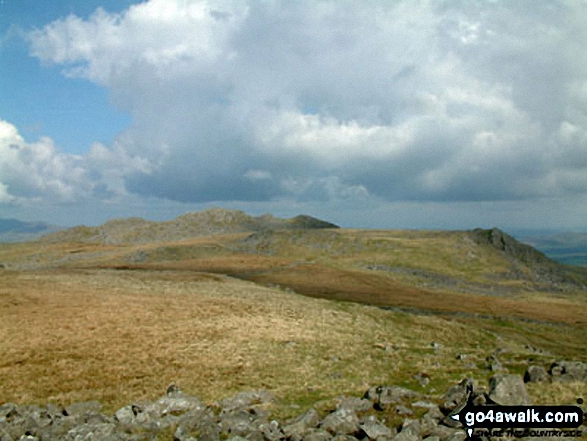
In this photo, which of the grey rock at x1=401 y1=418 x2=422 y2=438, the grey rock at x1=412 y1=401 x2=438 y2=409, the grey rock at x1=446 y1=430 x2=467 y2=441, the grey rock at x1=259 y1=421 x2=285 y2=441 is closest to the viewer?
the grey rock at x1=446 y1=430 x2=467 y2=441

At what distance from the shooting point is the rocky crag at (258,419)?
1947 cm

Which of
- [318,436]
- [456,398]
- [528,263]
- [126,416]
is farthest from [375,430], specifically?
[528,263]

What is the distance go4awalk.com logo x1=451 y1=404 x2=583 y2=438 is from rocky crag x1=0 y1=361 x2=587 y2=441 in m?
0.51

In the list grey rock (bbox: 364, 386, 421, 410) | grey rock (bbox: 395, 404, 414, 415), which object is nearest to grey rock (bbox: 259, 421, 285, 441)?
grey rock (bbox: 364, 386, 421, 410)

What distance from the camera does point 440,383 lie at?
28.1 m

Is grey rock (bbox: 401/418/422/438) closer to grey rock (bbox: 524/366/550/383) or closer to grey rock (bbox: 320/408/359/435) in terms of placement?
grey rock (bbox: 320/408/359/435)

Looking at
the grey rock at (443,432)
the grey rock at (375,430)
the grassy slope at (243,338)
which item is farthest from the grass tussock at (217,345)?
the grey rock at (443,432)

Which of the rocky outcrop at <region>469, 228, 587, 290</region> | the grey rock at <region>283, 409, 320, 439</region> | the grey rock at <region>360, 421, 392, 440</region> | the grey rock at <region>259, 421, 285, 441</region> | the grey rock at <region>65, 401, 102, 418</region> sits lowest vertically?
the grey rock at <region>65, 401, 102, 418</region>

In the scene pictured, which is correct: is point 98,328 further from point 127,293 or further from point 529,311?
point 529,311

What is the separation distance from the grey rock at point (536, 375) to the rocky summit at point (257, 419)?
5.04 metres

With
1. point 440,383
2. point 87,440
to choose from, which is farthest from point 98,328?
point 440,383

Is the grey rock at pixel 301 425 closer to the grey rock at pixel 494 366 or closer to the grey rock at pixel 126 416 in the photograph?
the grey rock at pixel 126 416

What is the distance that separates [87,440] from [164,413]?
4.55 metres

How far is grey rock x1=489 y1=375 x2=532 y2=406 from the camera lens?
2134cm
